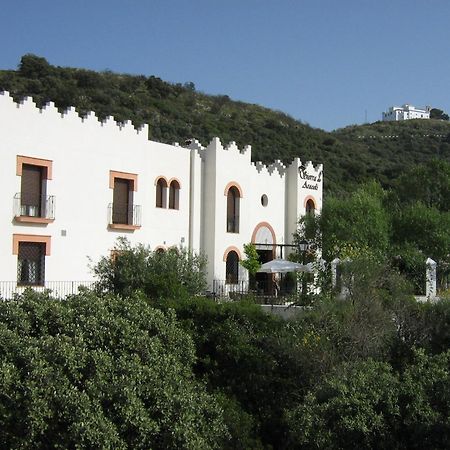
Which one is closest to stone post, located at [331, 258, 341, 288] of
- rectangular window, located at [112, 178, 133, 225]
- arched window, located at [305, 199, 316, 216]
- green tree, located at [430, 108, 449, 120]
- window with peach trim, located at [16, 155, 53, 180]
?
rectangular window, located at [112, 178, 133, 225]

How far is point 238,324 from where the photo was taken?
15.6 metres

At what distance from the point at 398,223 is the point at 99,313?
2288cm

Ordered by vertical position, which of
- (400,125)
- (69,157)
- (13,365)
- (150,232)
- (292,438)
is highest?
(400,125)

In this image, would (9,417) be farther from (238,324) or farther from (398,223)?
(398,223)

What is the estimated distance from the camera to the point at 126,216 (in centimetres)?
2689

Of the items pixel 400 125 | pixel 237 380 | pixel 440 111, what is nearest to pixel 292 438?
pixel 237 380

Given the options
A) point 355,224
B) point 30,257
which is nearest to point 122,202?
point 30,257

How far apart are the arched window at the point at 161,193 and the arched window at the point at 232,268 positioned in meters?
4.30

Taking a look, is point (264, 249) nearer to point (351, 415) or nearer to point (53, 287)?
point (53, 287)

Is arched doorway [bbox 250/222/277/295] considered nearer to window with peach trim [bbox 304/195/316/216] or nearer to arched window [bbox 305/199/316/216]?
window with peach trim [bbox 304/195/316/216]

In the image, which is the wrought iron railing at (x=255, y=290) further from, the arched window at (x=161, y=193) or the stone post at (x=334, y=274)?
the arched window at (x=161, y=193)

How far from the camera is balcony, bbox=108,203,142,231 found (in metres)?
26.4

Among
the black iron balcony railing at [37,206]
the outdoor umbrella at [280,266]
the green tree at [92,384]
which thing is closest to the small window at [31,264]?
the black iron balcony railing at [37,206]

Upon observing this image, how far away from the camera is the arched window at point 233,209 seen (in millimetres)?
Result: 31625
